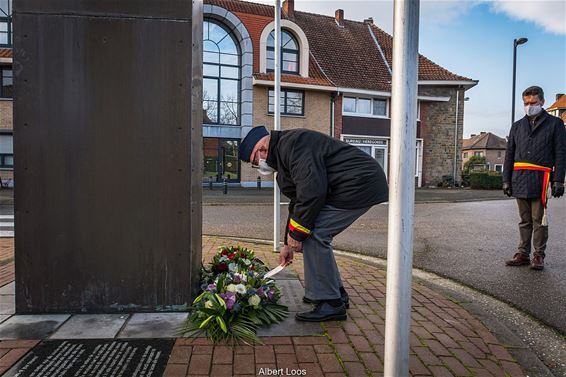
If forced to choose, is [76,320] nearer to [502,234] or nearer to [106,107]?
[106,107]

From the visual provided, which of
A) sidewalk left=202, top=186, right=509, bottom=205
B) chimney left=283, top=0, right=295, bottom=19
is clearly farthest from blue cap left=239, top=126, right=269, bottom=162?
chimney left=283, top=0, right=295, bottom=19

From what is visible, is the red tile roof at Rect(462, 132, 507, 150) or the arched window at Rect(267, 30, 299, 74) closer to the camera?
the arched window at Rect(267, 30, 299, 74)

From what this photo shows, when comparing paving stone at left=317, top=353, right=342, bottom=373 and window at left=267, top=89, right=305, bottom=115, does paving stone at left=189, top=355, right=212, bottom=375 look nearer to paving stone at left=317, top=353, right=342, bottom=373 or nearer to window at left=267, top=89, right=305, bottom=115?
paving stone at left=317, top=353, right=342, bottom=373

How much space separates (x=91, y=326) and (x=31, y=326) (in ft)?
1.37

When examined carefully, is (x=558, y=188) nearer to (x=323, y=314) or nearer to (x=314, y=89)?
(x=323, y=314)

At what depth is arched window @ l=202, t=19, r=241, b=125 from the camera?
23.8 m

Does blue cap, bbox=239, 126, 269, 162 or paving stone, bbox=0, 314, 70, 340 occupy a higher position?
blue cap, bbox=239, 126, 269, 162

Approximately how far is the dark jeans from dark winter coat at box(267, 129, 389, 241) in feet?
9.85

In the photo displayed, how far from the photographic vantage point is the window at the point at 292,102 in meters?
24.5

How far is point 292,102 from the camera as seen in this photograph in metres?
24.8

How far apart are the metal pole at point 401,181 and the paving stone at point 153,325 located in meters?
1.71

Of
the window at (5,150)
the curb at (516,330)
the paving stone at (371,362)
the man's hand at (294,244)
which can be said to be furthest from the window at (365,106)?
the paving stone at (371,362)

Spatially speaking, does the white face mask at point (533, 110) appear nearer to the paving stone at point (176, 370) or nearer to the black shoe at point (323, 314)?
the black shoe at point (323, 314)

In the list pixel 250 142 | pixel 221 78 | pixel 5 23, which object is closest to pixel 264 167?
pixel 250 142
